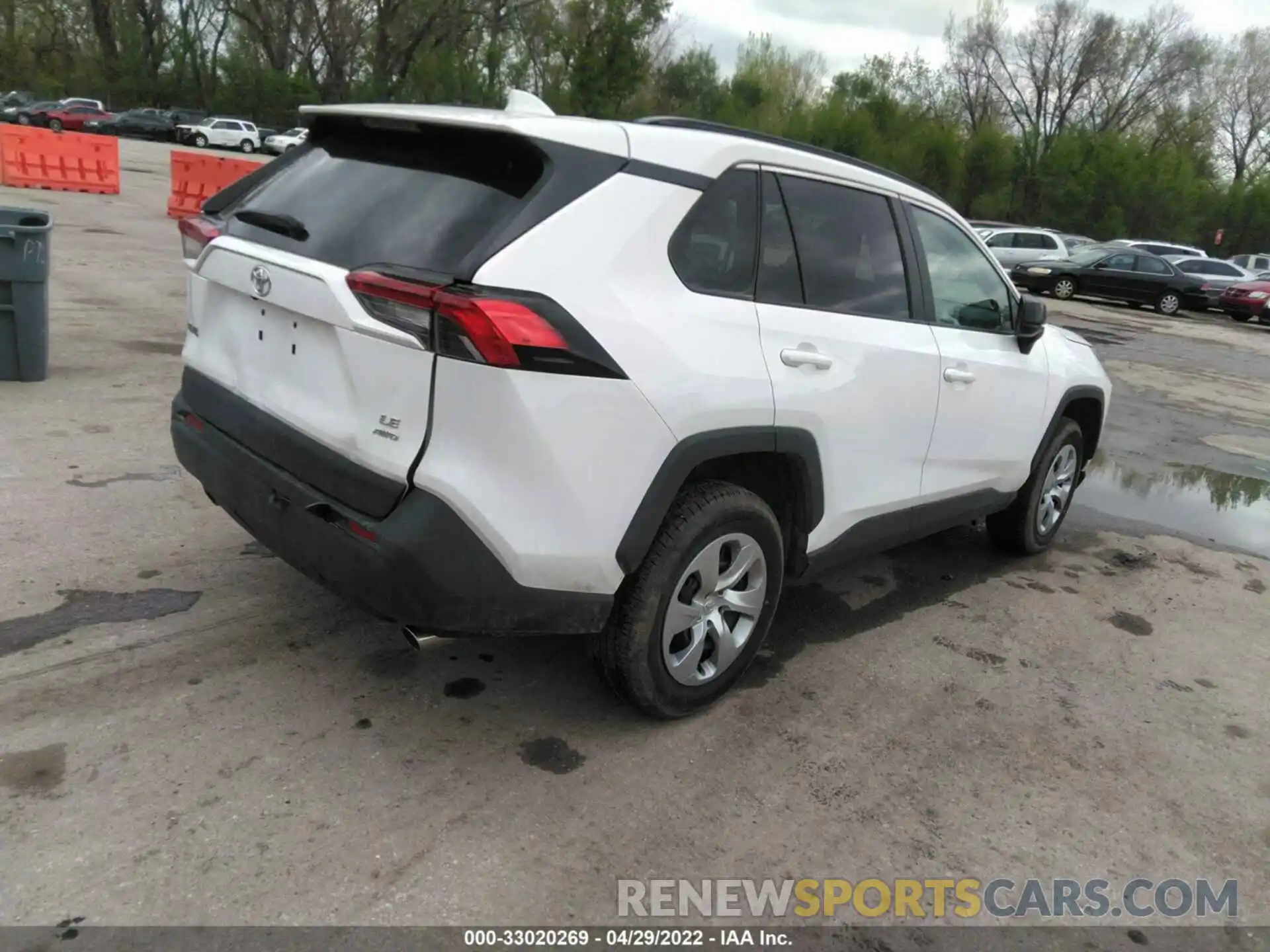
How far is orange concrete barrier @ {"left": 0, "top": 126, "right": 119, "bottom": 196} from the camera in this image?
19.0m

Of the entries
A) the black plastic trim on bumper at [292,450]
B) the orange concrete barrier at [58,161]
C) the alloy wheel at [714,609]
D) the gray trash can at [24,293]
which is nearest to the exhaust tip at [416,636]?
the black plastic trim on bumper at [292,450]

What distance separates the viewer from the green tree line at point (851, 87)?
144 feet

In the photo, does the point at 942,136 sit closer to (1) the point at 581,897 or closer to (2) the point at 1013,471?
(2) the point at 1013,471

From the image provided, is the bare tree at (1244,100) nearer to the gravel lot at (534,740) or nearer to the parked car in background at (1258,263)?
the parked car in background at (1258,263)

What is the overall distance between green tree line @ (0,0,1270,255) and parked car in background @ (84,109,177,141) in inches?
367

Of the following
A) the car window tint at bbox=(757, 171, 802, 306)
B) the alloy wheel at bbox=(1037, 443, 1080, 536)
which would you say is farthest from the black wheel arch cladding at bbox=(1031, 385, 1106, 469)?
the car window tint at bbox=(757, 171, 802, 306)

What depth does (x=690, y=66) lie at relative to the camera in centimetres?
6066

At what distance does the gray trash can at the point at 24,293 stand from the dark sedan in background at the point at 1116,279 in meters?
22.8

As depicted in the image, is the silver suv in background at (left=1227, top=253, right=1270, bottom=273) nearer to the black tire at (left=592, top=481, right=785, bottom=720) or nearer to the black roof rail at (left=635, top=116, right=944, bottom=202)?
the black roof rail at (left=635, top=116, right=944, bottom=202)

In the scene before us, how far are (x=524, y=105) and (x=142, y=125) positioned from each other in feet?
184

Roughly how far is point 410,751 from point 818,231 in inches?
89.9

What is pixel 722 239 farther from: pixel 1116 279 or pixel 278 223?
pixel 1116 279

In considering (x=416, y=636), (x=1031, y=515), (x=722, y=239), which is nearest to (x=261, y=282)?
(x=416, y=636)

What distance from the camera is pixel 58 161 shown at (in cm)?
1967
